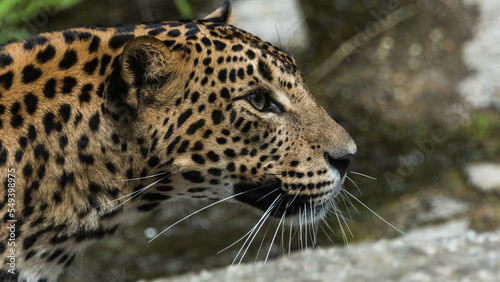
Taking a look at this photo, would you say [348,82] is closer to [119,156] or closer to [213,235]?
[213,235]

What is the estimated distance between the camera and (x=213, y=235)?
8.91m

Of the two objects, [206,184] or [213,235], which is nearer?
[206,184]

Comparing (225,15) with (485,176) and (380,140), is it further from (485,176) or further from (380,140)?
(485,176)

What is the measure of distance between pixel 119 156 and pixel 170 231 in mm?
4765

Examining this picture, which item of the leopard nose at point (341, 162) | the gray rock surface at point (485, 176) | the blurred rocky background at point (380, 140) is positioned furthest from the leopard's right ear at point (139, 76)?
the gray rock surface at point (485, 176)

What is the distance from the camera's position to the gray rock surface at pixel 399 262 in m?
8.38

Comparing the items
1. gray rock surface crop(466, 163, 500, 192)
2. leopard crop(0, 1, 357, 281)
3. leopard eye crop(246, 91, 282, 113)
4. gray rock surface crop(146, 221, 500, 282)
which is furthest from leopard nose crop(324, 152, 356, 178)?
gray rock surface crop(466, 163, 500, 192)

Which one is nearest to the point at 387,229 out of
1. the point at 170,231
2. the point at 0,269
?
the point at 170,231

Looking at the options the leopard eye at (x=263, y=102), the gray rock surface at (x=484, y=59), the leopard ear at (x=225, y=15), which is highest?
the gray rock surface at (x=484, y=59)

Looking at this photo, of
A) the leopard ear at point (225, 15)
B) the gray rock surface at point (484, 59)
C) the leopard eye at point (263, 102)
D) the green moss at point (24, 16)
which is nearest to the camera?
the leopard eye at point (263, 102)

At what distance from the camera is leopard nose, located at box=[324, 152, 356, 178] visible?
4504 millimetres

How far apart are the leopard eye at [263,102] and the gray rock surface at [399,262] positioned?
4496 mm

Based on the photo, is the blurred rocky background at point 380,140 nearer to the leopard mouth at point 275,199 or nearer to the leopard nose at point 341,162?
the leopard mouth at point 275,199

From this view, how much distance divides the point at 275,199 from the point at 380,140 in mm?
5044
